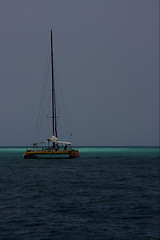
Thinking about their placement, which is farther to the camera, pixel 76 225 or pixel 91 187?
pixel 91 187

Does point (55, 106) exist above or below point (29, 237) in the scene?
above

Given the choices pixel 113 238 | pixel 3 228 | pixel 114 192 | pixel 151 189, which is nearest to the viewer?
pixel 113 238

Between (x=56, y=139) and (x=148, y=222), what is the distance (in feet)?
239

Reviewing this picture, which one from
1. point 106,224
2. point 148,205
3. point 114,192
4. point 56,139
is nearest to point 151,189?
point 114,192

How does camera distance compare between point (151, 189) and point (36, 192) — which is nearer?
point (36, 192)

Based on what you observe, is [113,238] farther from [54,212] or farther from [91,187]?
[91,187]

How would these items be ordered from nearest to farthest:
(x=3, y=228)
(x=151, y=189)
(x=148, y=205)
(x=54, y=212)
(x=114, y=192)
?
(x=3, y=228) < (x=54, y=212) < (x=148, y=205) < (x=114, y=192) < (x=151, y=189)

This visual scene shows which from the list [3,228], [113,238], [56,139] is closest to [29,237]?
[3,228]

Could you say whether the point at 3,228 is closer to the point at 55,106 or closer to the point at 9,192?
the point at 9,192

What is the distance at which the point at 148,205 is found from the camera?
1006 inches

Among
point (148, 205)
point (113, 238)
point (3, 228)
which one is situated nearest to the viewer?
point (113, 238)

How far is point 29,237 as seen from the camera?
689 inches

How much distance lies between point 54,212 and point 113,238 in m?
6.68

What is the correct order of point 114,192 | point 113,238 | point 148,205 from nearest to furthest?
point 113,238
point 148,205
point 114,192
